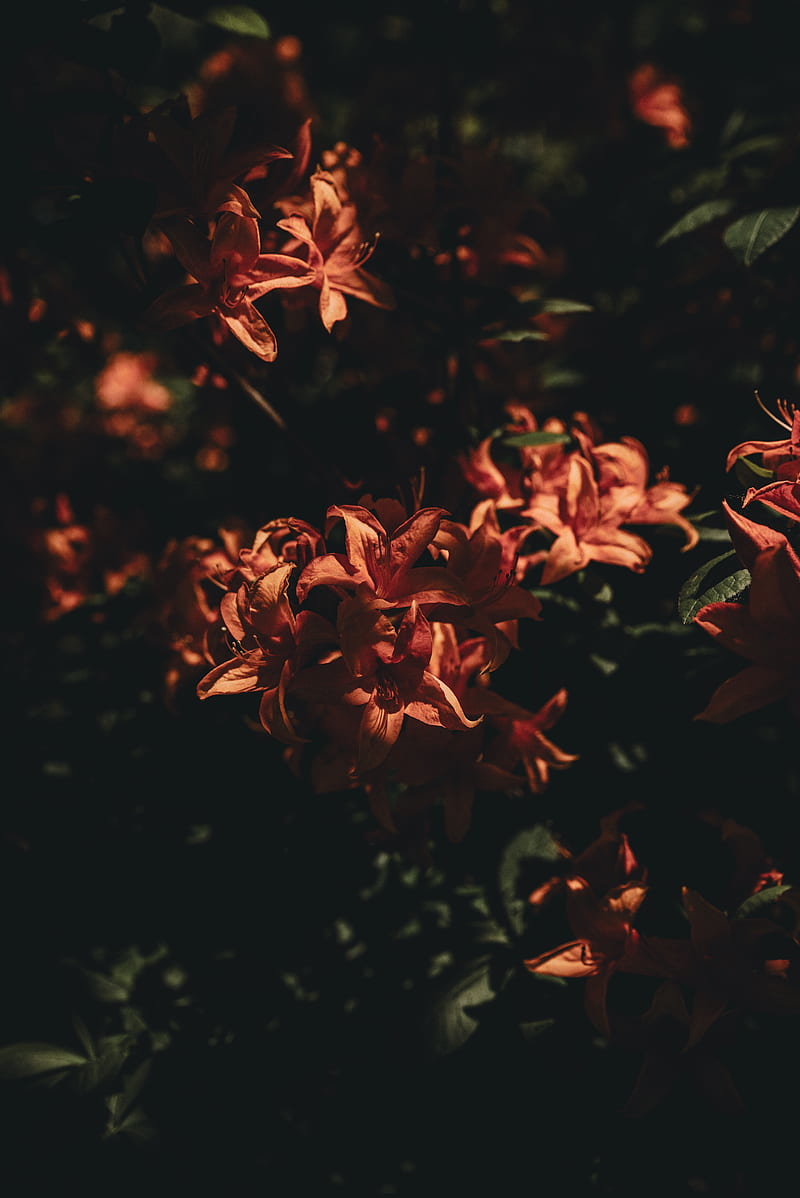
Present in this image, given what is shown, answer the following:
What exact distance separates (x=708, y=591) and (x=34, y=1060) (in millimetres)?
1489

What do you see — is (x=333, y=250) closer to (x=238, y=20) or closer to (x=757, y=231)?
(x=238, y=20)

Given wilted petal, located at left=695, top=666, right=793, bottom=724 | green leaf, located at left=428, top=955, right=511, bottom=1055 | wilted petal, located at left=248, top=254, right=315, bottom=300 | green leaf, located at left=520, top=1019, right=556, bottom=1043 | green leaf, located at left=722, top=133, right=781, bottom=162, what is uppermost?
wilted petal, located at left=248, top=254, right=315, bottom=300

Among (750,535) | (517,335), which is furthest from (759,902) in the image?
(517,335)

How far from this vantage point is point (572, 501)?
1.38m

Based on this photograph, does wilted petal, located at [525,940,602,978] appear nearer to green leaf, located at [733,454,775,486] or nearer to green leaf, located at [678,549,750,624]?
green leaf, located at [678,549,750,624]

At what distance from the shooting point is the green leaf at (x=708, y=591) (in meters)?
1.14

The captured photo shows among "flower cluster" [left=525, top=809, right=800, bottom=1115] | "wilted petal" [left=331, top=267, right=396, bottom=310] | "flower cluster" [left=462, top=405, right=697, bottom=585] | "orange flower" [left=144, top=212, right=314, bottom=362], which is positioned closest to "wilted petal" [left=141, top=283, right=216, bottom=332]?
"orange flower" [left=144, top=212, right=314, bottom=362]

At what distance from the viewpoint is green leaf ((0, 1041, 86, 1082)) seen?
1.58 meters

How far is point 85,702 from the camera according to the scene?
196 centimetres

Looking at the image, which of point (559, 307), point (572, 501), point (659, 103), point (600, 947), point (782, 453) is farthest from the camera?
point (659, 103)

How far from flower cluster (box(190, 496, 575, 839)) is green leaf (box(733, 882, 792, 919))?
1.10 feet

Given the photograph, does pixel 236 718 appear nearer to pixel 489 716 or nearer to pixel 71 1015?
pixel 489 716

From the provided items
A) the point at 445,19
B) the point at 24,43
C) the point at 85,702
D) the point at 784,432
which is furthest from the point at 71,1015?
the point at 445,19

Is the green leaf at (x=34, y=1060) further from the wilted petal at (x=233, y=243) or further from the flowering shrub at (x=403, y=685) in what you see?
the wilted petal at (x=233, y=243)
